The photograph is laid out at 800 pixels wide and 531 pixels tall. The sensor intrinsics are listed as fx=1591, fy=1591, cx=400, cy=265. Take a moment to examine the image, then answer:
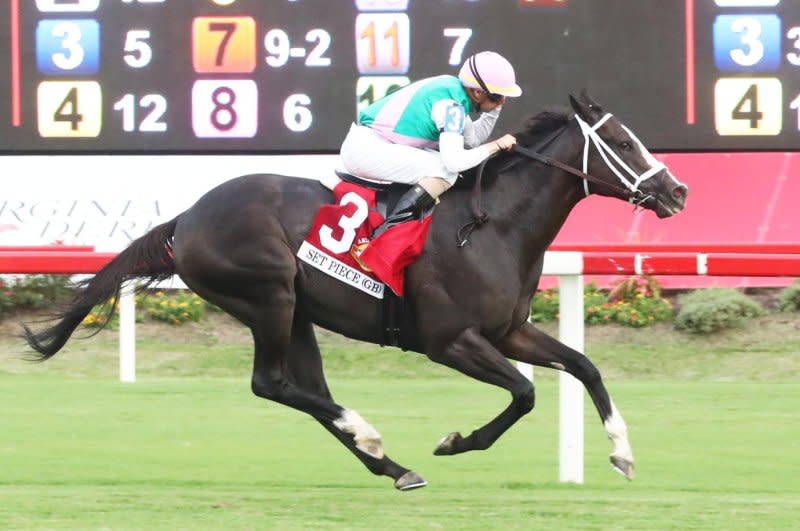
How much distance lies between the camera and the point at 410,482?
16.6 feet

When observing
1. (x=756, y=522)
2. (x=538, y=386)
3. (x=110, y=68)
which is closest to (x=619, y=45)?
(x=538, y=386)

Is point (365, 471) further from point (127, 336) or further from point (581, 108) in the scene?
point (127, 336)

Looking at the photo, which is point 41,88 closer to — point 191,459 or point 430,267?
point 191,459

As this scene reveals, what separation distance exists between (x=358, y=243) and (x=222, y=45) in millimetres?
4180

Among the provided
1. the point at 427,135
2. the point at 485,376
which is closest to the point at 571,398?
the point at 485,376

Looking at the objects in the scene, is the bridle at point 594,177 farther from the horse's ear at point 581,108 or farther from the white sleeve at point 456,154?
the white sleeve at point 456,154

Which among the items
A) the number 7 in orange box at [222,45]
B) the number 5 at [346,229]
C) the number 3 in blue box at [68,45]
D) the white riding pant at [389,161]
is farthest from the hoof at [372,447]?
the number 3 in blue box at [68,45]

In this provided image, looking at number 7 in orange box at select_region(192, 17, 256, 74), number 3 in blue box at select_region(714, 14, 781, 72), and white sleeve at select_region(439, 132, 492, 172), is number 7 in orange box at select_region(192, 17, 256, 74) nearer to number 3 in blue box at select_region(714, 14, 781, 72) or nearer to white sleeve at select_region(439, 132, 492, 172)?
number 3 in blue box at select_region(714, 14, 781, 72)

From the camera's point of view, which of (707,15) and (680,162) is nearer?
(707,15)

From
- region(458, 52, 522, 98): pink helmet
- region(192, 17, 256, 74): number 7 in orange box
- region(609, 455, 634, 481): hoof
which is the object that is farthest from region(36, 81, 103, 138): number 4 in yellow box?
region(609, 455, 634, 481): hoof

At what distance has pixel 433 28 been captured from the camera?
899cm

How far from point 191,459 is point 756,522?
7.70 ft

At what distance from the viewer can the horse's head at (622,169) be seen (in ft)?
17.2

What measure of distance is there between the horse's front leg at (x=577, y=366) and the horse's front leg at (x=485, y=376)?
0.18 meters
